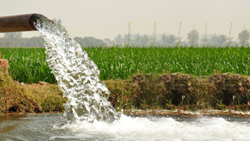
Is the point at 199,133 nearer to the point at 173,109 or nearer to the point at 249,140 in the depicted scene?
the point at 249,140

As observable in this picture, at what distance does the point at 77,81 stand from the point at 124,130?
1.39 metres

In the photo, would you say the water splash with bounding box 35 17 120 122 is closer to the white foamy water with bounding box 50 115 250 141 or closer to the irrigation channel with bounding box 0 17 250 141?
the irrigation channel with bounding box 0 17 250 141

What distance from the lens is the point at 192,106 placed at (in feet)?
21.6

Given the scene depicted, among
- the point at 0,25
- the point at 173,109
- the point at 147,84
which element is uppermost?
the point at 0,25

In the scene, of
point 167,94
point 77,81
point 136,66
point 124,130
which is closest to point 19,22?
point 77,81

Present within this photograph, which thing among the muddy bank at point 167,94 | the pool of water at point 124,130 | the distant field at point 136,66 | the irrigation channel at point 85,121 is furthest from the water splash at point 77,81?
the distant field at point 136,66

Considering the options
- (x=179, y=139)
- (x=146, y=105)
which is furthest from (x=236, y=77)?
(x=179, y=139)

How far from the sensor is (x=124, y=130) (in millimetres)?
4621

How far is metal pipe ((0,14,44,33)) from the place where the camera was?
424 centimetres

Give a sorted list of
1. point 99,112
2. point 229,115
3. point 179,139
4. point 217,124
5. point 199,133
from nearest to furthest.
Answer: point 179,139
point 199,133
point 217,124
point 99,112
point 229,115

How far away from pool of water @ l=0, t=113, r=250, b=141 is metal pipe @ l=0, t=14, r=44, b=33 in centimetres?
138

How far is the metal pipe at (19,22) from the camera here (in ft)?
13.9

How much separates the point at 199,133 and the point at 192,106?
2.20 meters

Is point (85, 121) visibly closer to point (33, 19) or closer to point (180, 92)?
point (33, 19)
